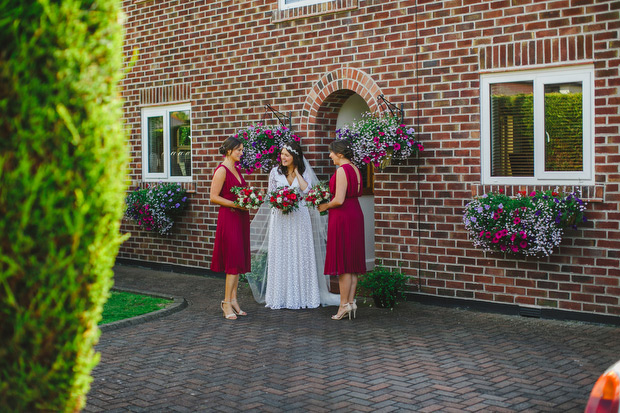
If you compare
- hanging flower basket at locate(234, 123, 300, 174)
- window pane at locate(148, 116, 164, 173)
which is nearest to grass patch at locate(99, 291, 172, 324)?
hanging flower basket at locate(234, 123, 300, 174)

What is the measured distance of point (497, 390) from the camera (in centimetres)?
536

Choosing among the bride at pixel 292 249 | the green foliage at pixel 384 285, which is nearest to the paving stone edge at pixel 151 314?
the bride at pixel 292 249

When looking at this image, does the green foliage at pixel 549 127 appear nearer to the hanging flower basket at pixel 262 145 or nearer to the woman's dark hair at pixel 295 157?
the woman's dark hair at pixel 295 157

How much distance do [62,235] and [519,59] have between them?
650 centimetres

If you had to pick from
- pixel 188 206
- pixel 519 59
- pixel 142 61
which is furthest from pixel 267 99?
pixel 519 59

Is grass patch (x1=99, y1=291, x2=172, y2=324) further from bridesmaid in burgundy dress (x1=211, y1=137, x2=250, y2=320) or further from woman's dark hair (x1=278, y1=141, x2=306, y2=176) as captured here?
woman's dark hair (x1=278, y1=141, x2=306, y2=176)

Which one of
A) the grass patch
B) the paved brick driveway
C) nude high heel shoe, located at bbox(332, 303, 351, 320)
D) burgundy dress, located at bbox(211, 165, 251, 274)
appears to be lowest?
the paved brick driveway

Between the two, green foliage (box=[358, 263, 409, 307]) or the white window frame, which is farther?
the white window frame

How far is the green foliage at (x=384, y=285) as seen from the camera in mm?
8625

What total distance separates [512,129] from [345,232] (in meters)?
2.38

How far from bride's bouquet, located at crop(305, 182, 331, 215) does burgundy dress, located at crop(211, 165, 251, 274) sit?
89cm

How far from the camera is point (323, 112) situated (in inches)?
398

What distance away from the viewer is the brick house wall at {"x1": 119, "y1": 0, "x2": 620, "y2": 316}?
24.7ft

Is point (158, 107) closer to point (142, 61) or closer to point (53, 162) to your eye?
point (142, 61)
